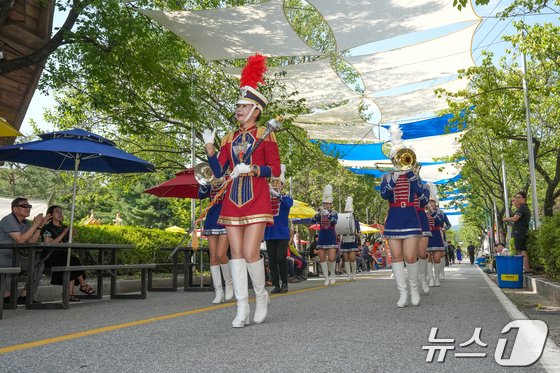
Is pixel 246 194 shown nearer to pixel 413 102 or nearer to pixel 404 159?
pixel 404 159

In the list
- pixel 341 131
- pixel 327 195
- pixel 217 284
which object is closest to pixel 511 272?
pixel 327 195

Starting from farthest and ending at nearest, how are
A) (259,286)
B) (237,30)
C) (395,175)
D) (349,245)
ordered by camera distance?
(349,245), (237,30), (395,175), (259,286)

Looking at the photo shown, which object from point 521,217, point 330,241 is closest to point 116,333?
point 330,241

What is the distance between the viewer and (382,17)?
1284cm

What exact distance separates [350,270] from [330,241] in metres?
2.54

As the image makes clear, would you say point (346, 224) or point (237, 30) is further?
point (346, 224)

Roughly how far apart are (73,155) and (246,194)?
542 centimetres

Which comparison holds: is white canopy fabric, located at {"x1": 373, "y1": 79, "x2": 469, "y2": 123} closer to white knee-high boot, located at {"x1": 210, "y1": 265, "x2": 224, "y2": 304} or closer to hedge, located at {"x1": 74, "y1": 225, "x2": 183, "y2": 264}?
hedge, located at {"x1": 74, "y1": 225, "x2": 183, "y2": 264}

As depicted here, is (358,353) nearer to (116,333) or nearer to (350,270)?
(116,333)

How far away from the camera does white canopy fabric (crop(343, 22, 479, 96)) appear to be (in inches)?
595

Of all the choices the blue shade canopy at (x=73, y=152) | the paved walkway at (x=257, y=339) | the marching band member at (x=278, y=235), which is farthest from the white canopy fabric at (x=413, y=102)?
the paved walkway at (x=257, y=339)

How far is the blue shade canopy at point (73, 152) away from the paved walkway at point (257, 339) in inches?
92.6

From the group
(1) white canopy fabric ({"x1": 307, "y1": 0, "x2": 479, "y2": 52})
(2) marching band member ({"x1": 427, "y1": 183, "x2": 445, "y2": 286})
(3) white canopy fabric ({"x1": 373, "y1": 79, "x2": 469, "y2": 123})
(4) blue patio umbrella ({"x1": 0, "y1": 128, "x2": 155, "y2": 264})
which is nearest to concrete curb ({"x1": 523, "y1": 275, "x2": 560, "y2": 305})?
(2) marching band member ({"x1": 427, "y1": 183, "x2": 445, "y2": 286})

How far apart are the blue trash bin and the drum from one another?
163 inches
